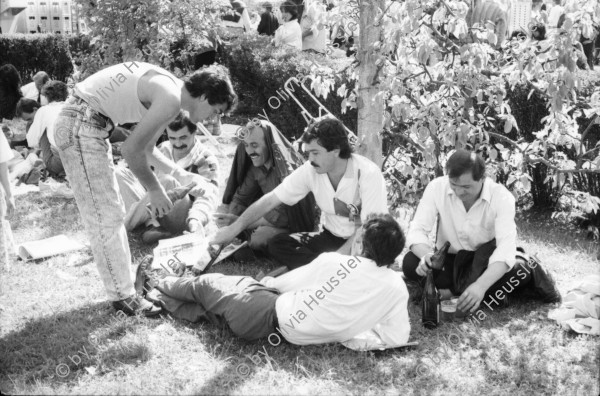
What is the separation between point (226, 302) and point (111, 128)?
3.83 feet

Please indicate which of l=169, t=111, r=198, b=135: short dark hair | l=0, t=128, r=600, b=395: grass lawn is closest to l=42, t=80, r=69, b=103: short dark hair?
l=169, t=111, r=198, b=135: short dark hair

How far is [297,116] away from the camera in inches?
338

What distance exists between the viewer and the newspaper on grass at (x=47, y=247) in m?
5.04

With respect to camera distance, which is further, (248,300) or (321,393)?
(248,300)

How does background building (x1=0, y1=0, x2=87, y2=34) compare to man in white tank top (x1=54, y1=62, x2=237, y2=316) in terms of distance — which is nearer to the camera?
man in white tank top (x1=54, y1=62, x2=237, y2=316)

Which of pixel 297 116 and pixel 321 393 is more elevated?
pixel 297 116

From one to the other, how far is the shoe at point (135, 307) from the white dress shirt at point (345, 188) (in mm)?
1089

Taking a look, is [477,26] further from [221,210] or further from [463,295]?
[221,210]

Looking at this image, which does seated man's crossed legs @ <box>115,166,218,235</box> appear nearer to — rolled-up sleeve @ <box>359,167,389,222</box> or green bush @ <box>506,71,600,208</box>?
rolled-up sleeve @ <box>359,167,389,222</box>

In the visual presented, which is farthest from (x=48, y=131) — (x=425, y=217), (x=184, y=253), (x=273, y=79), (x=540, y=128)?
(x=540, y=128)

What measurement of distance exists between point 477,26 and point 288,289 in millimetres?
2307

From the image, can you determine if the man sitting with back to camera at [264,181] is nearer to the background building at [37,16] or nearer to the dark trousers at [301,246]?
the dark trousers at [301,246]

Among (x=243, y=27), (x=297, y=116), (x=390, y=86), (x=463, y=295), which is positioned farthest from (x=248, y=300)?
(x=243, y=27)

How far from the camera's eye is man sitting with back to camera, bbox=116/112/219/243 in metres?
5.38
